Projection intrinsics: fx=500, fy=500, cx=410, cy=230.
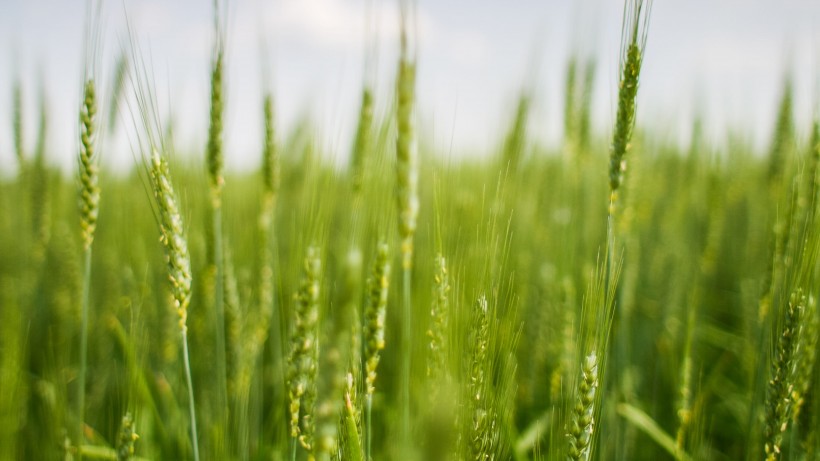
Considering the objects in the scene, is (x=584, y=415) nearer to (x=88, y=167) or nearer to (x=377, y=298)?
(x=377, y=298)

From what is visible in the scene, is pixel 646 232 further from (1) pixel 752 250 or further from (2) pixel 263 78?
(2) pixel 263 78

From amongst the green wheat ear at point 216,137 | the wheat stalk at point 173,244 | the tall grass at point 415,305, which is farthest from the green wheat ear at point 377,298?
the green wheat ear at point 216,137

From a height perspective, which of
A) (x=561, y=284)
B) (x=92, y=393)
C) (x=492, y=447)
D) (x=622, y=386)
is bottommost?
(x=92, y=393)

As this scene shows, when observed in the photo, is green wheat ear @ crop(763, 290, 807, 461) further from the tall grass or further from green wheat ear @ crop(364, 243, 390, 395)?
green wheat ear @ crop(364, 243, 390, 395)

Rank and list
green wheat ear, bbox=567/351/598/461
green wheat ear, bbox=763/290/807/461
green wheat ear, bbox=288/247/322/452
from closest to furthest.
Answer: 1. green wheat ear, bbox=288/247/322/452
2. green wheat ear, bbox=567/351/598/461
3. green wheat ear, bbox=763/290/807/461

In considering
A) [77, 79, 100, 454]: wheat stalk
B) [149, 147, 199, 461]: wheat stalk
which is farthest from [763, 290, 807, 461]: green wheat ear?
[77, 79, 100, 454]: wheat stalk

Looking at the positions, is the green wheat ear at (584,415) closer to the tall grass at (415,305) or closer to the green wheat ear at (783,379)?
the tall grass at (415,305)

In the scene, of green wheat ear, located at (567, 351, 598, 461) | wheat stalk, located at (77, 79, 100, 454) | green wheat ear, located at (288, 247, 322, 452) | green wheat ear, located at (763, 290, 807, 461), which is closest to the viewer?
green wheat ear, located at (288, 247, 322, 452)

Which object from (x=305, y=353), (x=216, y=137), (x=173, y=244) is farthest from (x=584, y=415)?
(x=216, y=137)

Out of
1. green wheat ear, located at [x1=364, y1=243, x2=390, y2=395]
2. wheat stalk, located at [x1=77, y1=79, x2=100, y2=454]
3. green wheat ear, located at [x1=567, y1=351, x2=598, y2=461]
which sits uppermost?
wheat stalk, located at [x1=77, y1=79, x2=100, y2=454]

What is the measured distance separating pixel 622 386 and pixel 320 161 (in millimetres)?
1298

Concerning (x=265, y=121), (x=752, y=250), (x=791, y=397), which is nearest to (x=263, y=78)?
(x=265, y=121)

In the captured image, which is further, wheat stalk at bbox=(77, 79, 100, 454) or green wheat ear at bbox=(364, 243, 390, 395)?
wheat stalk at bbox=(77, 79, 100, 454)

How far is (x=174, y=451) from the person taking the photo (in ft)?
6.29
